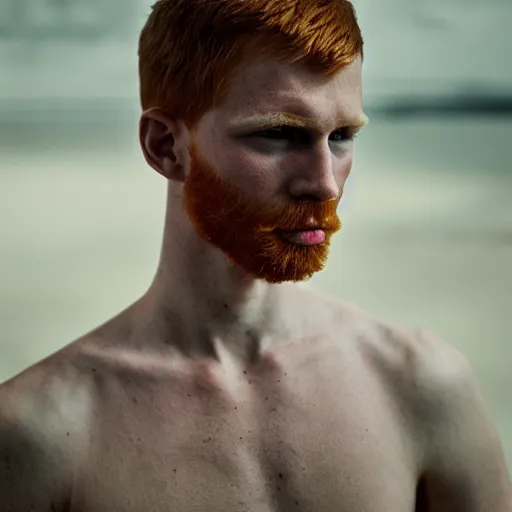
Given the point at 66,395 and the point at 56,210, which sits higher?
the point at 56,210

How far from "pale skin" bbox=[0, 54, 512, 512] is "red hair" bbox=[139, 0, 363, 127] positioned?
18 mm

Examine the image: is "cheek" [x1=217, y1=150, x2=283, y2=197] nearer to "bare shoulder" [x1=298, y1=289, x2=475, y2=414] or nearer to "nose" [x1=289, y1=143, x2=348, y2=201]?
"nose" [x1=289, y1=143, x2=348, y2=201]

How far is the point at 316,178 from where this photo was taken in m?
1.11

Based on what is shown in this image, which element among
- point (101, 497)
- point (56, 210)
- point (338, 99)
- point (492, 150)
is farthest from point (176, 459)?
point (492, 150)

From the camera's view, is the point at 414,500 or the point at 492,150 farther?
the point at 492,150

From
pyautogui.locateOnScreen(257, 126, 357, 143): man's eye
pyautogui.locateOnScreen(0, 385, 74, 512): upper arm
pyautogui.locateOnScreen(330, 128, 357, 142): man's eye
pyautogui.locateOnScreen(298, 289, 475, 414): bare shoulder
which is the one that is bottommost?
pyautogui.locateOnScreen(0, 385, 74, 512): upper arm

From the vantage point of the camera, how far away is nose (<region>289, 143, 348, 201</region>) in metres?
1.11

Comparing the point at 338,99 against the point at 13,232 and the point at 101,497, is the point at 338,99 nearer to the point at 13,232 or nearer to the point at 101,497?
the point at 101,497

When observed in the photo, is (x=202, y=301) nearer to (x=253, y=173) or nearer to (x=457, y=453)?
(x=253, y=173)

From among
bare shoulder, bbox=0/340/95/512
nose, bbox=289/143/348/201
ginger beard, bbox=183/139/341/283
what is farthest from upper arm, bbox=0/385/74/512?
nose, bbox=289/143/348/201

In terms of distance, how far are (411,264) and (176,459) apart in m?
0.62

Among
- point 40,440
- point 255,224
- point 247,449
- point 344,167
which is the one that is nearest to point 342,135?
point 344,167

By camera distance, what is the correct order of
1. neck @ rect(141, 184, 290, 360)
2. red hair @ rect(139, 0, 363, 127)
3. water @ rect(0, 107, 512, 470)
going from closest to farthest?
red hair @ rect(139, 0, 363, 127) < neck @ rect(141, 184, 290, 360) < water @ rect(0, 107, 512, 470)

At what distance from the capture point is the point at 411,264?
163cm
